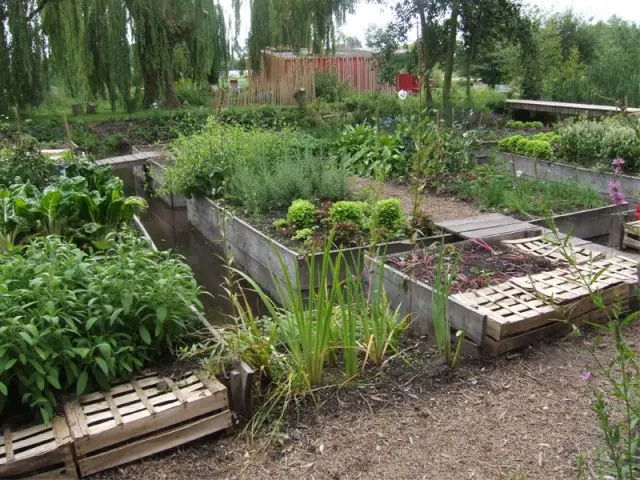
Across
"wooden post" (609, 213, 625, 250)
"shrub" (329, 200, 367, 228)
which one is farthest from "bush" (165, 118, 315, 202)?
"wooden post" (609, 213, 625, 250)

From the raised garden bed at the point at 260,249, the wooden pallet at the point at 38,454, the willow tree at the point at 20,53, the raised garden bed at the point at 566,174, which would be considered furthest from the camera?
the willow tree at the point at 20,53

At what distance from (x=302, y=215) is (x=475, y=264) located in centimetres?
206

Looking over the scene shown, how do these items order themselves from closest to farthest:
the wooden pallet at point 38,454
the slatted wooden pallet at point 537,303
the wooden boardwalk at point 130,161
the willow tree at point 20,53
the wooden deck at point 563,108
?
the wooden pallet at point 38,454 → the slatted wooden pallet at point 537,303 → the wooden boardwalk at point 130,161 → the wooden deck at point 563,108 → the willow tree at point 20,53

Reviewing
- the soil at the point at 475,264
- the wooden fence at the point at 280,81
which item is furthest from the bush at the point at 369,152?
the wooden fence at the point at 280,81

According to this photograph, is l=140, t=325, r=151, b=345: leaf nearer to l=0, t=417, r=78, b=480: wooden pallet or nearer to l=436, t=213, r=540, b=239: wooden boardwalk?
l=0, t=417, r=78, b=480: wooden pallet

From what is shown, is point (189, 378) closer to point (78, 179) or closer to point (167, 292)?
point (167, 292)

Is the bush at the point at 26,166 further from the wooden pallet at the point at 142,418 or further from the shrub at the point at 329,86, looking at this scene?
the shrub at the point at 329,86

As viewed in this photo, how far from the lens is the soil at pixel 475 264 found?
413 centimetres

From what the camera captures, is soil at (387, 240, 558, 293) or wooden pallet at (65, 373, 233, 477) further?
soil at (387, 240, 558, 293)

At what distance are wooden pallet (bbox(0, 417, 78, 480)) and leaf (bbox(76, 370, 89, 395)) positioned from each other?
186mm

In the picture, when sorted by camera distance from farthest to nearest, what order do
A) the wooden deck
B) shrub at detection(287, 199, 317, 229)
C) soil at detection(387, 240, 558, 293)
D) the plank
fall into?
the wooden deck → shrub at detection(287, 199, 317, 229) → soil at detection(387, 240, 558, 293) → the plank

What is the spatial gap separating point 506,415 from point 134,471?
1.72m

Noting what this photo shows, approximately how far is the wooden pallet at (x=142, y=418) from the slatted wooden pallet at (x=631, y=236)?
14.0 ft

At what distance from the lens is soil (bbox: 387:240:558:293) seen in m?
4.13
